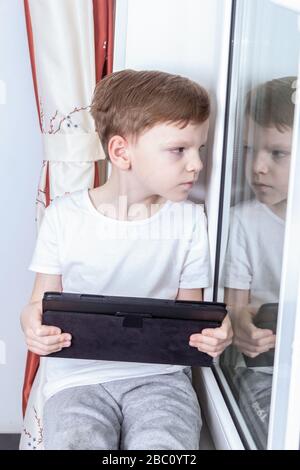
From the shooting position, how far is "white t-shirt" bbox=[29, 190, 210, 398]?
1.17 metres

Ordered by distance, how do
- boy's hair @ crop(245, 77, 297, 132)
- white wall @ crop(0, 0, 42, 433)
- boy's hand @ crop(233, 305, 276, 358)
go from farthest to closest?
white wall @ crop(0, 0, 42, 433) < boy's hand @ crop(233, 305, 276, 358) < boy's hair @ crop(245, 77, 297, 132)

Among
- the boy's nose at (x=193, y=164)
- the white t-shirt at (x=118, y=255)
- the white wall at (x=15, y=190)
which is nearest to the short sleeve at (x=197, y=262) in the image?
the white t-shirt at (x=118, y=255)

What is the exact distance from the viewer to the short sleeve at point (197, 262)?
1209 mm

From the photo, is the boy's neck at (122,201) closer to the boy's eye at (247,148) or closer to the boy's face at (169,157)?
the boy's face at (169,157)

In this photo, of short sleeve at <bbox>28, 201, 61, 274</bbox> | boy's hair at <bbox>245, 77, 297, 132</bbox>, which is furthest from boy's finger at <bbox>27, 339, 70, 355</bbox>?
boy's hair at <bbox>245, 77, 297, 132</bbox>

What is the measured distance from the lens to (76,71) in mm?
1334

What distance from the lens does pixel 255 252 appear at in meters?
1.06

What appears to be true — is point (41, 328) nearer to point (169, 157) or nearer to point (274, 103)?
point (169, 157)

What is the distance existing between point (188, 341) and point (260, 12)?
56 centimetres

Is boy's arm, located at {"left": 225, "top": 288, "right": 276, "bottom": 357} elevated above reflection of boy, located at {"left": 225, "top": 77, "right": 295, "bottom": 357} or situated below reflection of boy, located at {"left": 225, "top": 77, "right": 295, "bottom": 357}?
below

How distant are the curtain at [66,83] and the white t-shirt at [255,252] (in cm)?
36

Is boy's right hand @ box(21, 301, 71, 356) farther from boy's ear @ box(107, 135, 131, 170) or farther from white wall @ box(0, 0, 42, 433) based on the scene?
white wall @ box(0, 0, 42, 433)

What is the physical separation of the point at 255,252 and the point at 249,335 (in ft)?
0.47

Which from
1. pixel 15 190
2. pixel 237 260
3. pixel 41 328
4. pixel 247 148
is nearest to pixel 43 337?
pixel 41 328
